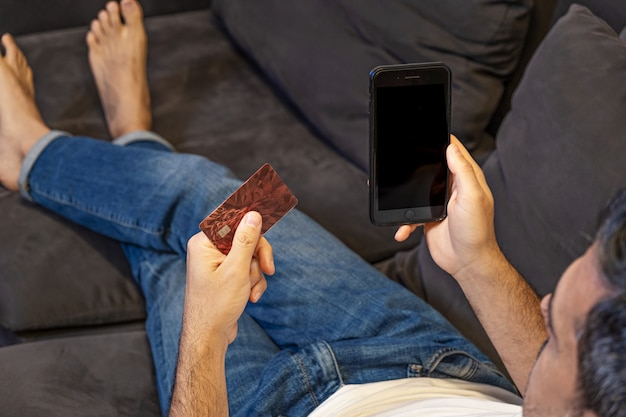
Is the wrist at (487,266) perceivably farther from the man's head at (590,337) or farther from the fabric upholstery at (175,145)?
the fabric upholstery at (175,145)

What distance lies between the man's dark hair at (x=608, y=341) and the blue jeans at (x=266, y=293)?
45 centimetres

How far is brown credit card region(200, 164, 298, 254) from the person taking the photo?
955mm

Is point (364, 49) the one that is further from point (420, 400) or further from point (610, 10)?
point (420, 400)

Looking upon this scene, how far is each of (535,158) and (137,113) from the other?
2.77 ft

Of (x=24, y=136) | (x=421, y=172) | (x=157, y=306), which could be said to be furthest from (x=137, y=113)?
(x=421, y=172)

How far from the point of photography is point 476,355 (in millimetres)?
1146

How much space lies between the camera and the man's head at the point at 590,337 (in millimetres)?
626

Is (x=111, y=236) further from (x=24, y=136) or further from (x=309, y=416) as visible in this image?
(x=309, y=416)

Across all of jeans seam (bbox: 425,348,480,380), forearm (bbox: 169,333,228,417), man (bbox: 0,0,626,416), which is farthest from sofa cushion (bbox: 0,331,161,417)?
jeans seam (bbox: 425,348,480,380)

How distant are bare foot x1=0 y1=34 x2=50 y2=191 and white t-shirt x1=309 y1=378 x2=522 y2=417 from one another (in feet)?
2.75

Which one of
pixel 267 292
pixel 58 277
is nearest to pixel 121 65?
pixel 58 277

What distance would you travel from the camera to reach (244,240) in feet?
3.06

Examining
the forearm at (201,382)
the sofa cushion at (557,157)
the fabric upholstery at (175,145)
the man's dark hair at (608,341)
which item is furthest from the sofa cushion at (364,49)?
the man's dark hair at (608,341)

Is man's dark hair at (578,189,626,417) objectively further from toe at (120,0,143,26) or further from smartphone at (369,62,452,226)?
toe at (120,0,143,26)
